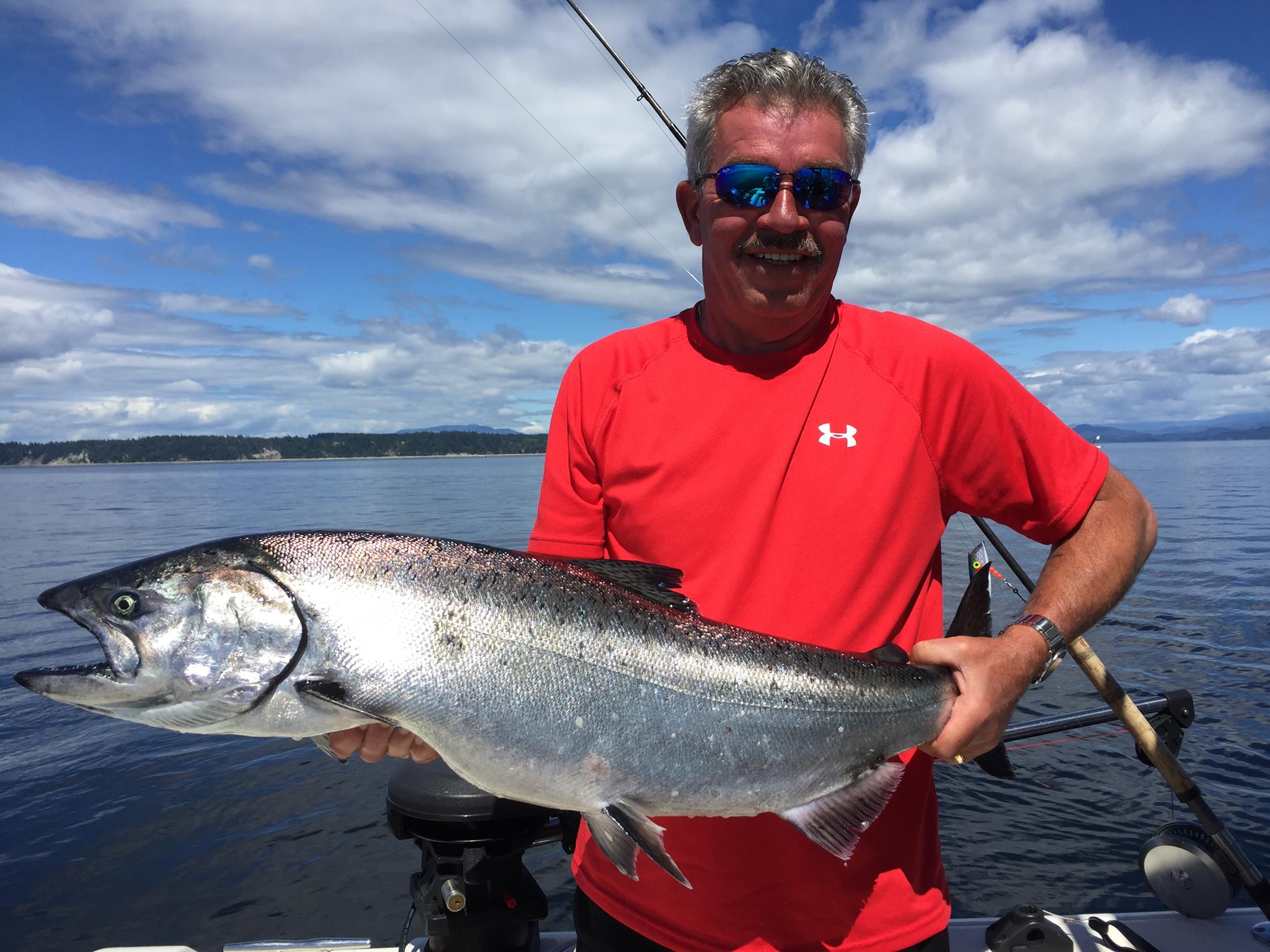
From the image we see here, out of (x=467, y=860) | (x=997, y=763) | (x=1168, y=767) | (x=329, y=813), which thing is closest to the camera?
(x=997, y=763)

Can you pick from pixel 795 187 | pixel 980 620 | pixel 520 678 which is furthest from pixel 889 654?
pixel 795 187

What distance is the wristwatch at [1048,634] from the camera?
2.70 metres

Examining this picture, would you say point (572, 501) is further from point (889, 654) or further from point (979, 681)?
point (979, 681)

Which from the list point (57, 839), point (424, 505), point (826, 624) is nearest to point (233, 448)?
point (424, 505)

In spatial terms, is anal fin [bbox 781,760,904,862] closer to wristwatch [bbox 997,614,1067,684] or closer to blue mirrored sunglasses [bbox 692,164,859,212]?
wristwatch [bbox 997,614,1067,684]

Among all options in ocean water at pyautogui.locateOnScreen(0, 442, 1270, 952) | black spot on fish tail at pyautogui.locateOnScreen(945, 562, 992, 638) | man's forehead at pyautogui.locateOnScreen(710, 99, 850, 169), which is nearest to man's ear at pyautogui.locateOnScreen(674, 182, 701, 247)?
man's forehead at pyautogui.locateOnScreen(710, 99, 850, 169)

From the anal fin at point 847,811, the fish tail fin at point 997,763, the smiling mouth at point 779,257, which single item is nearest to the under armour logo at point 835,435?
the smiling mouth at point 779,257

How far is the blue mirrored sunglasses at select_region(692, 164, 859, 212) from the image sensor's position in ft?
9.18

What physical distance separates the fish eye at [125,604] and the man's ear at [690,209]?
2.38 m

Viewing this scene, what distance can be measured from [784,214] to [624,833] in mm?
2153

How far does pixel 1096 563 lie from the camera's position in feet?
9.14

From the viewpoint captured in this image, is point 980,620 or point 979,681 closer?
point 979,681

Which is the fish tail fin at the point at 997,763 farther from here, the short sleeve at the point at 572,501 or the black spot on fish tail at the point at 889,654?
the short sleeve at the point at 572,501

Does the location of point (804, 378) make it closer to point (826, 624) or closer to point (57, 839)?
point (826, 624)
